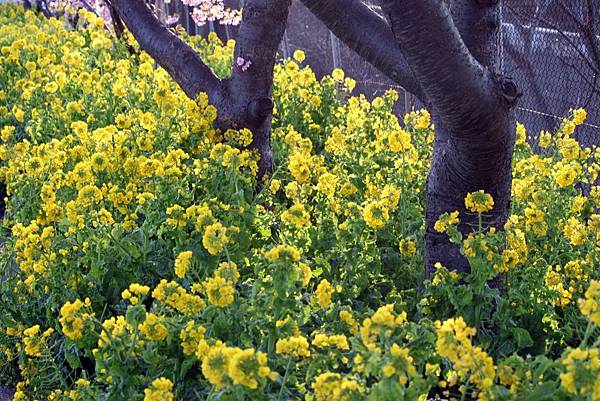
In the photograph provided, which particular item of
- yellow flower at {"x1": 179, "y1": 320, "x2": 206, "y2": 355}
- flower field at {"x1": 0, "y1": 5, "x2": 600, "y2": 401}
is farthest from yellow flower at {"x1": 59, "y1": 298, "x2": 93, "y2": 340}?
yellow flower at {"x1": 179, "y1": 320, "x2": 206, "y2": 355}

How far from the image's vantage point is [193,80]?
5.11 meters

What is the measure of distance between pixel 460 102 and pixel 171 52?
2729 mm

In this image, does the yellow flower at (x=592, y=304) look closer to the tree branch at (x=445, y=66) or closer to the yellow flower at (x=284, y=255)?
the yellow flower at (x=284, y=255)

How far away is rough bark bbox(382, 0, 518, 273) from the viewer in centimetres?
273

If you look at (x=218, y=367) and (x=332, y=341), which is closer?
(x=218, y=367)

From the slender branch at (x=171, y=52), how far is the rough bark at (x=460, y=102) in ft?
6.43

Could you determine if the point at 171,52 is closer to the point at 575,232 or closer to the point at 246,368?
the point at 575,232

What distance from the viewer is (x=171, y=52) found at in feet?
17.1

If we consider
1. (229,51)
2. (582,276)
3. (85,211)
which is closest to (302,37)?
(229,51)

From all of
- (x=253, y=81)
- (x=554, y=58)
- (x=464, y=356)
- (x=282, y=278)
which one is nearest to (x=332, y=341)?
(x=282, y=278)

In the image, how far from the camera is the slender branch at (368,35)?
3779mm

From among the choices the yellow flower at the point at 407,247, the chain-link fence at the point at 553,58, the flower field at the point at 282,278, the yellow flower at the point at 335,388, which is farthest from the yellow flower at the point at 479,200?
the chain-link fence at the point at 553,58

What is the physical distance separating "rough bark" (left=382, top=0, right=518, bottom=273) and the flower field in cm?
15

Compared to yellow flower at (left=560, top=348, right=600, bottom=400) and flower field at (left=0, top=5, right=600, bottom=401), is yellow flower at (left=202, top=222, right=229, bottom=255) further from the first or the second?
yellow flower at (left=560, top=348, right=600, bottom=400)
